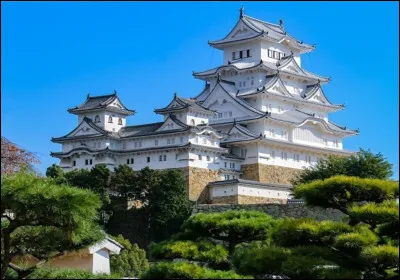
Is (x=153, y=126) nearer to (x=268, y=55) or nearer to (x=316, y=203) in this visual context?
(x=268, y=55)

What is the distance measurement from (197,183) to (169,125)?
3.86m

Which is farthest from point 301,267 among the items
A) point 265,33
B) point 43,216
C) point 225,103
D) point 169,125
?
point 265,33

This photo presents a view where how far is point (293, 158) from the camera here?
4997 cm

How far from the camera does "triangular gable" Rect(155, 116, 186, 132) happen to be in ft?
150

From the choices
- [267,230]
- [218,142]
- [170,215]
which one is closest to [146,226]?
[170,215]

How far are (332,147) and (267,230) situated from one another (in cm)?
3720

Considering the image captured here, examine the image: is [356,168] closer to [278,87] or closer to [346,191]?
[278,87]

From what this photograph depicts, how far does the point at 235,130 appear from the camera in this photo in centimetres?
4831

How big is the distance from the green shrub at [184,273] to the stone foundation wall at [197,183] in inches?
1173

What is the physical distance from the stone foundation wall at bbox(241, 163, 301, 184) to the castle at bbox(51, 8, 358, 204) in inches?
2.3

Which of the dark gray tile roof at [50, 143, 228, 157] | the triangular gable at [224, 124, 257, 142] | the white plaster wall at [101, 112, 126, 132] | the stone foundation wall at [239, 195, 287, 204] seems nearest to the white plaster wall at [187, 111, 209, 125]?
the triangular gable at [224, 124, 257, 142]

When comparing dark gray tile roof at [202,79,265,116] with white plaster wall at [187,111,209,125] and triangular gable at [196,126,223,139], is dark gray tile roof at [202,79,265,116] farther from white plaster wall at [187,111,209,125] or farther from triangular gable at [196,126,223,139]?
Result: triangular gable at [196,126,223,139]

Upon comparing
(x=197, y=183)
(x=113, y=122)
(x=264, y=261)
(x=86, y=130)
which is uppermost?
(x=113, y=122)

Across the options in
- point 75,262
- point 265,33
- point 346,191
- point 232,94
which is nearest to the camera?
point 346,191
